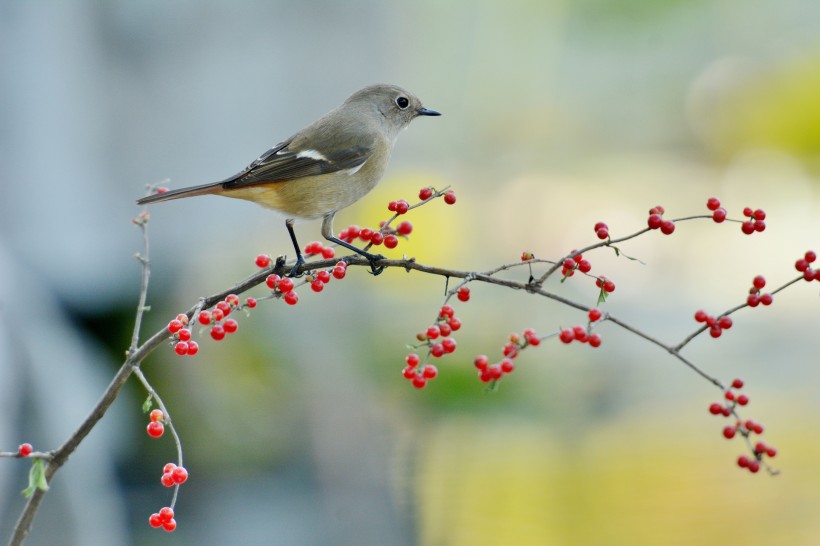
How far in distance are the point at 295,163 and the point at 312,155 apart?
0.05m

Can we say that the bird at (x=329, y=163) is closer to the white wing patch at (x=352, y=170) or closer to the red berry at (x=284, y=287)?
the white wing patch at (x=352, y=170)

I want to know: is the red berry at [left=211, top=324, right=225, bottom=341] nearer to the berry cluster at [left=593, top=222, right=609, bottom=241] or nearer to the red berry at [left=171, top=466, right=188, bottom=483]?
the red berry at [left=171, top=466, right=188, bottom=483]

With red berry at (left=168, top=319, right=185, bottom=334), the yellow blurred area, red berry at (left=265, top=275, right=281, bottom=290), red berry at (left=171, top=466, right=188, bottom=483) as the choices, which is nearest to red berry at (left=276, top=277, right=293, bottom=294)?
red berry at (left=265, top=275, right=281, bottom=290)

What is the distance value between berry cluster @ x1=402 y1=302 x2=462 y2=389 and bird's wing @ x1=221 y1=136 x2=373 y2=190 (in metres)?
0.55

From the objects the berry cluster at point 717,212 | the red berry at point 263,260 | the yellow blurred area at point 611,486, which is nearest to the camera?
the berry cluster at point 717,212

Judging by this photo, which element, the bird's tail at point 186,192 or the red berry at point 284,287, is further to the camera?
the bird's tail at point 186,192

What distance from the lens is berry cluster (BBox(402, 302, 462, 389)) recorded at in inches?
41.7

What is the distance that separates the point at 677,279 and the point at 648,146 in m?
1.25

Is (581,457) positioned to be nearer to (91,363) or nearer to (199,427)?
(199,427)

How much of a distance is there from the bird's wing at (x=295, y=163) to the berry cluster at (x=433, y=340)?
55 cm

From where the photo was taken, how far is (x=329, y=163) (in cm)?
169

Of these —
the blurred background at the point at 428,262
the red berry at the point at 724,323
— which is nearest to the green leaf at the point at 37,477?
the red berry at the point at 724,323

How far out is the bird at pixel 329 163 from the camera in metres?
1.63

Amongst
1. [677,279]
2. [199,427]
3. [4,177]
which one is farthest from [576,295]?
[4,177]
